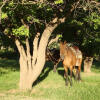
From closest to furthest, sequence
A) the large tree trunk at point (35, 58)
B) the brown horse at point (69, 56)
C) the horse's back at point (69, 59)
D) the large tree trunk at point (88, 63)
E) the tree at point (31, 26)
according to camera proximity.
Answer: the tree at point (31, 26) → the large tree trunk at point (35, 58) → the brown horse at point (69, 56) → the horse's back at point (69, 59) → the large tree trunk at point (88, 63)

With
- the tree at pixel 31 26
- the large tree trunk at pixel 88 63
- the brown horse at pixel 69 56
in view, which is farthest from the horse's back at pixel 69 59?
the large tree trunk at pixel 88 63

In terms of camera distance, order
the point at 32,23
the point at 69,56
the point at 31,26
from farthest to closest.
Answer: the point at 69,56 → the point at 31,26 → the point at 32,23

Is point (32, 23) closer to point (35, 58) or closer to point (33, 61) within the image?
point (35, 58)

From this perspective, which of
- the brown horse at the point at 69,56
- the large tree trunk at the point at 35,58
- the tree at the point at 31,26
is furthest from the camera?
the brown horse at the point at 69,56

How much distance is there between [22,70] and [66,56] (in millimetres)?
2739

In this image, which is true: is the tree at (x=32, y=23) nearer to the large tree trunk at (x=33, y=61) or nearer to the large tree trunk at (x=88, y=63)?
the large tree trunk at (x=33, y=61)

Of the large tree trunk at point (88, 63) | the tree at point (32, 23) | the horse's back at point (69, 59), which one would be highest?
the tree at point (32, 23)

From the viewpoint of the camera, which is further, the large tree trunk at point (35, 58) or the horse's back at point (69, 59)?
the horse's back at point (69, 59)

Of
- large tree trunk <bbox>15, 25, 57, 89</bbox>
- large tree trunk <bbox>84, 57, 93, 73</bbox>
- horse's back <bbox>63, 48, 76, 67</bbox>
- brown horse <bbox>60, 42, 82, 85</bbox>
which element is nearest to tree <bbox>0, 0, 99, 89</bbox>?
large tree trunk <bbox>15, 25, 57, 89</bbox>

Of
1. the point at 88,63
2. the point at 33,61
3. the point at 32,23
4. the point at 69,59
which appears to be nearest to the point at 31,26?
the point at 32,23

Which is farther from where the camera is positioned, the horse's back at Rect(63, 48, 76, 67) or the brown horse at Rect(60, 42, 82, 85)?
the horse's back at Rect(63, 48, 76, 67)

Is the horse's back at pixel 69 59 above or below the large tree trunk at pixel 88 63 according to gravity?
above

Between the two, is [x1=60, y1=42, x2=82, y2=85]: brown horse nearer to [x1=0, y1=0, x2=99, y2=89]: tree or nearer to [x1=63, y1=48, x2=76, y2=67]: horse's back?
[x1=63, y1=48, x2=76, y2=67]: horse's back

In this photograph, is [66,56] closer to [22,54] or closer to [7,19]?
[22,54]
